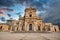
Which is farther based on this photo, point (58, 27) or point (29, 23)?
point (58, 27)

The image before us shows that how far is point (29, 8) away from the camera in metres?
23.9

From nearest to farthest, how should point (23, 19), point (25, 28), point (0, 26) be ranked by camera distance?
point (25, 28) → point (23, 19) → point (0, 26)

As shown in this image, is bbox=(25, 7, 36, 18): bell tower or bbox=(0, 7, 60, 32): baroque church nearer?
bbox=(0, 7, 60, 32): baroque church

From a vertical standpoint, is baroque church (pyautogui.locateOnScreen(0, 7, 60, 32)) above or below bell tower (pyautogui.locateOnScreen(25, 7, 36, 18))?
below

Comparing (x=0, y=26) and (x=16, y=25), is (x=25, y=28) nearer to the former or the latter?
(x=16, y=25)

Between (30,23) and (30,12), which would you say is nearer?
(30,23)

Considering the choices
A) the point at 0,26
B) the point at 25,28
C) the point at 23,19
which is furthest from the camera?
the point at 0,26

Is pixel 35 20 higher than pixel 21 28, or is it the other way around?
pixel 35 20

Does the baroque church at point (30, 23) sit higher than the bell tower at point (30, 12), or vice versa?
the bell tower at point (30, 12)

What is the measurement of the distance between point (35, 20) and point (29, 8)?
388 centimetres

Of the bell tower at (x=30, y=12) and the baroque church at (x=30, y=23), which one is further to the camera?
the bell tower at (x=30, y=12)

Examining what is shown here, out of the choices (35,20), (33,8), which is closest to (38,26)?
(35,20)

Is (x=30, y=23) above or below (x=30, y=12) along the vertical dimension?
below

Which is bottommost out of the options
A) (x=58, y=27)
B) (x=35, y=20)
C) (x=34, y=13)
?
(x=58, y=27)
